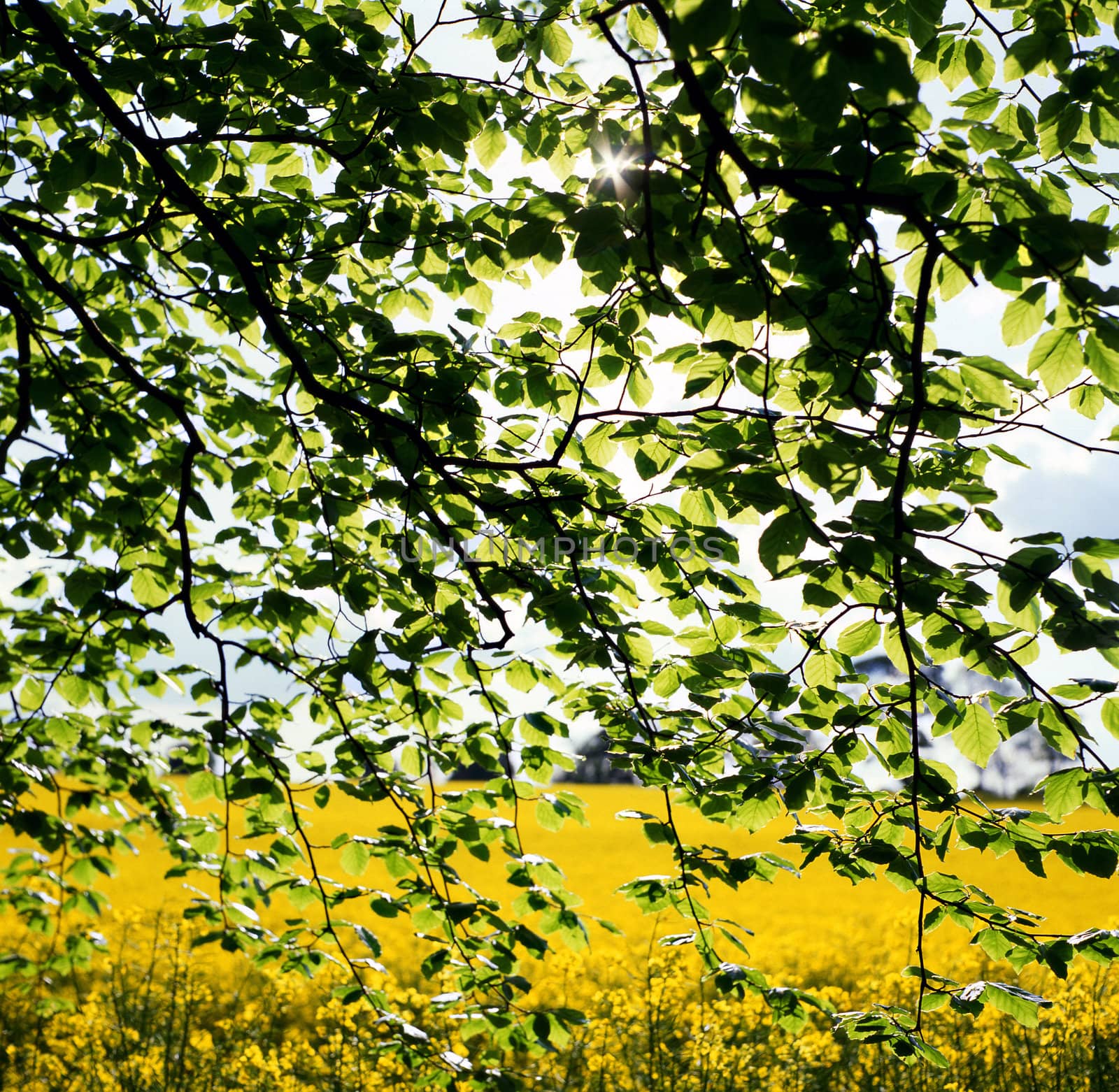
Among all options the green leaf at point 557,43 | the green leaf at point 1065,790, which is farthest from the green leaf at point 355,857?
the green leaf at point 557,43

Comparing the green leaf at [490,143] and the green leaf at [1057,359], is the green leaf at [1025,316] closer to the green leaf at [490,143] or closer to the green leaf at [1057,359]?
the green leaf at [1057,359]

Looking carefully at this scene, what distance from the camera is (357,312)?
3438 mm

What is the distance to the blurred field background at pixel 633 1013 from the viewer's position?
5352 millimetres

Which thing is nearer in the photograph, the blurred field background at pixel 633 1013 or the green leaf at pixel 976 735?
the green leaf at pixel 976 735

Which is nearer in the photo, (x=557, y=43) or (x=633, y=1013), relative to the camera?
(x=557, y=43)

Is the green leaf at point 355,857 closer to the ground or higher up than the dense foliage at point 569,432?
closer to the ground

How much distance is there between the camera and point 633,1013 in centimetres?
580

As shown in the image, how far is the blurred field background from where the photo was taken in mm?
5352

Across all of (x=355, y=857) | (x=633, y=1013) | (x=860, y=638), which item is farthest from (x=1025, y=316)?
(x=633, y=1013)

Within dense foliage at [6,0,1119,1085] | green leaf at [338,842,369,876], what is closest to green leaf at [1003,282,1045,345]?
dense foliage at [6,0,1119,1085]

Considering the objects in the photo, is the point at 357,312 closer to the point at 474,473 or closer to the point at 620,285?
the point at 474,473

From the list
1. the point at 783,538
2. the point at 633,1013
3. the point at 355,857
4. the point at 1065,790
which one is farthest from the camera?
the point at 633,1013

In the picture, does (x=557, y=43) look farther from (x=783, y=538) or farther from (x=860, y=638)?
(x=860, y=638)

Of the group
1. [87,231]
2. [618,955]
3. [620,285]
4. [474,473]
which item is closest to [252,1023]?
[618,955]
